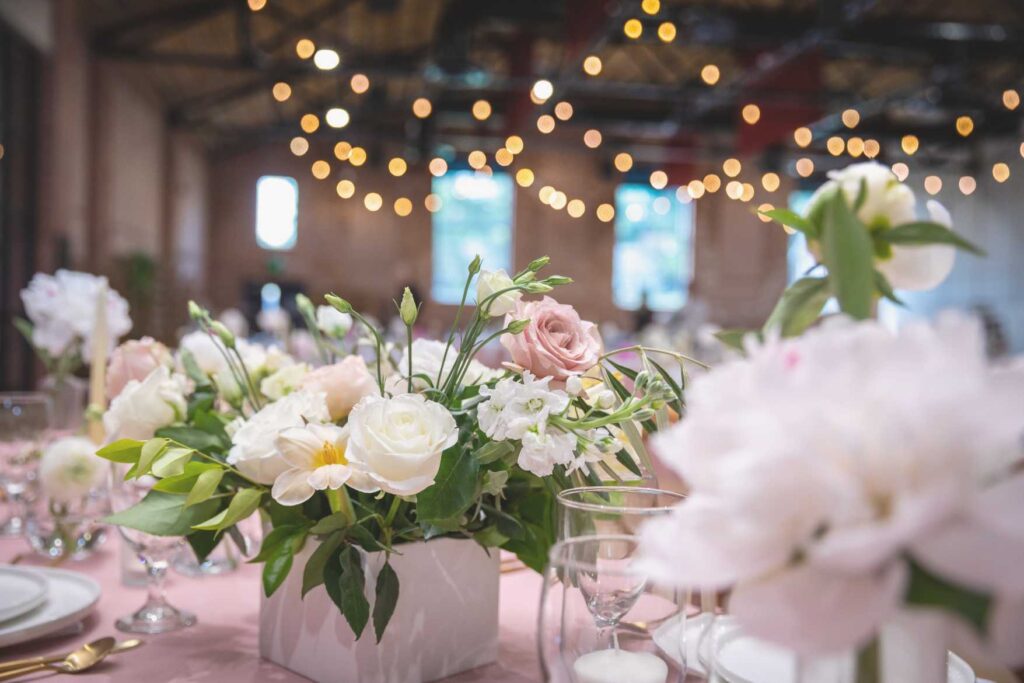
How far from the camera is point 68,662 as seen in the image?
966 millimetres

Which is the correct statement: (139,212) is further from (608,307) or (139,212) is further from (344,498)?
(344,498)

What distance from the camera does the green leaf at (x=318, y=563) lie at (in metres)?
0.88

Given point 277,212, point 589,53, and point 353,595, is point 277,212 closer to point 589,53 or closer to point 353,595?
point 589,53

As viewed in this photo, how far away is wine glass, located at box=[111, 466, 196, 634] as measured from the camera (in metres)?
1.11

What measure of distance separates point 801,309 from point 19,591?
0.98 meters

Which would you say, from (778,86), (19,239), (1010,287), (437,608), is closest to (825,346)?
(437,608)

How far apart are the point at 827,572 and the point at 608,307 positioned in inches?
615

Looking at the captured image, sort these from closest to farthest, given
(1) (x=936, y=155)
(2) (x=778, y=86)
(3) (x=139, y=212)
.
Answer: (2) (x=778, y=86), (3) (x=139, y=212), (1) (x=936, y=155)

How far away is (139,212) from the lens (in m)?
11.2

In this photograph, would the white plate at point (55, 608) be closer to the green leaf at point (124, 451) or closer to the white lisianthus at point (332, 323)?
the green leaf at point (124, 451)

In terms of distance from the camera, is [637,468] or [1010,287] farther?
[1010,287]

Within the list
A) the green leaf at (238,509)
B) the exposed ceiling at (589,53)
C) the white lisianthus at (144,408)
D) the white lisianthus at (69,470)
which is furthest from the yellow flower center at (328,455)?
the exposed ceiling at (589,53)

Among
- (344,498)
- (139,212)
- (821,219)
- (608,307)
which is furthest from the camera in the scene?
(608,307)

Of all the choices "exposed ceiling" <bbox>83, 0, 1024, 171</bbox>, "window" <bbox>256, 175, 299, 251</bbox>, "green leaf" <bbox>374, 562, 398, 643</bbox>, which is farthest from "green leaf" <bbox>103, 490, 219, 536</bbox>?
"window" <bbox>256, 175, 299, 251</bbox>
